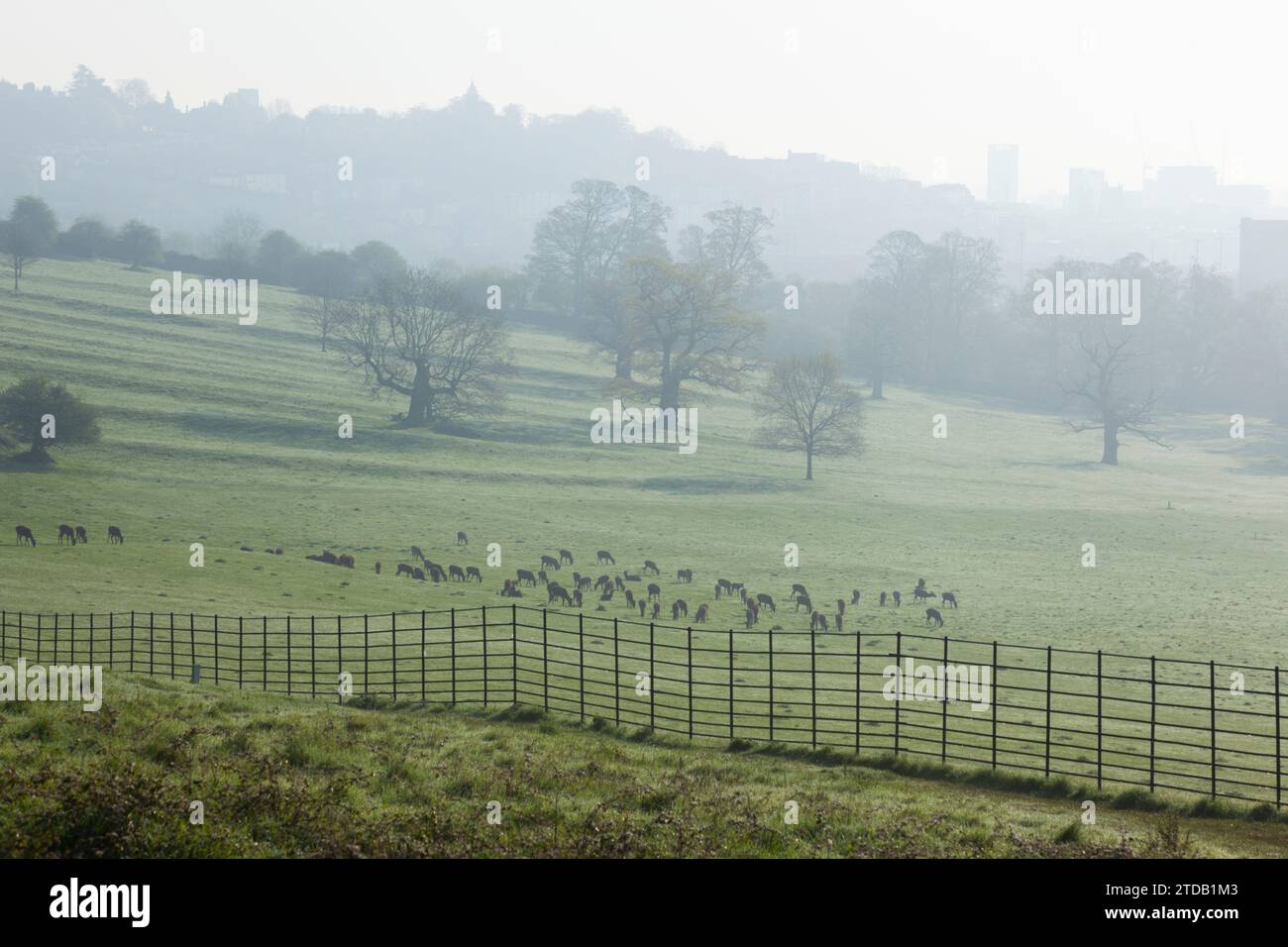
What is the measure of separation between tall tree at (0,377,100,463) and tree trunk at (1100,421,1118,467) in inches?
2692

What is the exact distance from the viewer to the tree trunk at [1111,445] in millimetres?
94500

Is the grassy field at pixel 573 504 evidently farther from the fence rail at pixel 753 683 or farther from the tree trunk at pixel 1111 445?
the fence rail at pixel 753 683

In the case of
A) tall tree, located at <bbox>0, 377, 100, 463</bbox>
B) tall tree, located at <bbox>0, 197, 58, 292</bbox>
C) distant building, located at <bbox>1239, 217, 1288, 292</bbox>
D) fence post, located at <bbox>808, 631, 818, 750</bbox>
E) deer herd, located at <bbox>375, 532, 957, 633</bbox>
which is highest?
distant building, located at <bbox>1239, 217, 1288, 292</bbox>

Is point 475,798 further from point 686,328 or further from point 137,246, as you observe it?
point 137,246

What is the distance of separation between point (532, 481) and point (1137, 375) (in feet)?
261

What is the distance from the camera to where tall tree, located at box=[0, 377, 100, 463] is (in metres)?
64.2

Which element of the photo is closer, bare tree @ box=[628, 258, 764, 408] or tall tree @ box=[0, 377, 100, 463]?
tall tree @ box=[0, 377, 100, 463]

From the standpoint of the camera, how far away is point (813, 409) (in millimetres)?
82812

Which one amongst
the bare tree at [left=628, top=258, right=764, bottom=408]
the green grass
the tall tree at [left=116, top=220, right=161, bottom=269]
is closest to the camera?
the green grass

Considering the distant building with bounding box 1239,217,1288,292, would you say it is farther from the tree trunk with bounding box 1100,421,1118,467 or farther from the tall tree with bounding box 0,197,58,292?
the tall tree with bounding box 0,197,58,292

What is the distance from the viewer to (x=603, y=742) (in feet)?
72.7

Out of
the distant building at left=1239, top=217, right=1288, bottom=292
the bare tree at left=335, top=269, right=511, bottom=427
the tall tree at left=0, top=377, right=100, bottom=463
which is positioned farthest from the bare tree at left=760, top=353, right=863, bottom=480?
the distant building at left=1239, top=217, right=1288, bottom=292

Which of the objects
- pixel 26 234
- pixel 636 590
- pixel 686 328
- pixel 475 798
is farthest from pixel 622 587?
pixel 26 234
